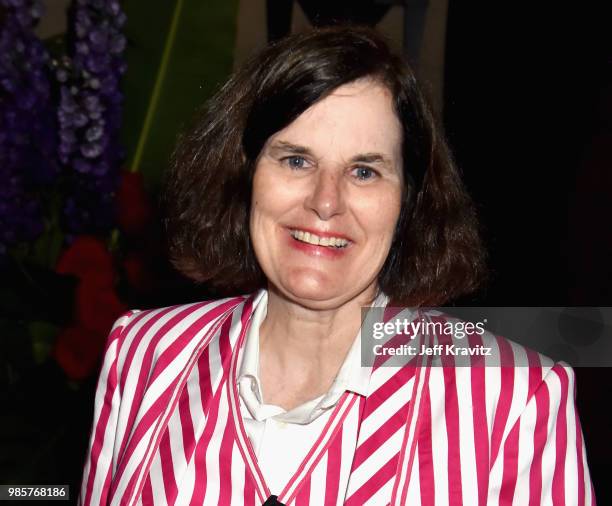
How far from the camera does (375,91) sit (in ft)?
4.40

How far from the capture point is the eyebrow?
1.30 metres

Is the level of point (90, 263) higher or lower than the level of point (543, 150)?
lower

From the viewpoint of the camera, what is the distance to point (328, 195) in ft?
4.27

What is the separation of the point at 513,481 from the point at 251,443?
432 mm

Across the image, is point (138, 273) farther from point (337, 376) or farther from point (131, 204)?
point (337, 376)

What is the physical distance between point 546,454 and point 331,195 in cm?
52

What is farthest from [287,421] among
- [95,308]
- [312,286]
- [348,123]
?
[95,308]

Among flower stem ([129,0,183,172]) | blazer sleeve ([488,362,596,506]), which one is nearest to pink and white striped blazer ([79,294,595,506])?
blazer sleeve ([488,362,596,506])

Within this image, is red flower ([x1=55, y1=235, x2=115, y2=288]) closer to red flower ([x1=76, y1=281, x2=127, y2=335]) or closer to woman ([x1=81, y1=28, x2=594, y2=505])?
red flower ([x1=76, y1=281, x2=127, y2=335])

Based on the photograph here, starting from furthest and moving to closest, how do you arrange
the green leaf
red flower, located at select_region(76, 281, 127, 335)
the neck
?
the green leaf
red flower, located at select_region(76, 281, 127, 335)
the neck

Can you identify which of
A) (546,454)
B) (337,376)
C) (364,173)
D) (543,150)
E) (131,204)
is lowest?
(546,454)

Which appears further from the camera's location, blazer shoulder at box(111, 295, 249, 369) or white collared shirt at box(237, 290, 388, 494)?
blazer shoulder at box(111, 295, 249, 369)

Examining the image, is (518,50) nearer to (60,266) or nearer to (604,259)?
(604,259)

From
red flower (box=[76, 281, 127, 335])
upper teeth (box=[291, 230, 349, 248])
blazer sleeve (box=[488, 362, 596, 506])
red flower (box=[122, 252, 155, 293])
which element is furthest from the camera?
red flower (box=[122, 252, 155, 293])
